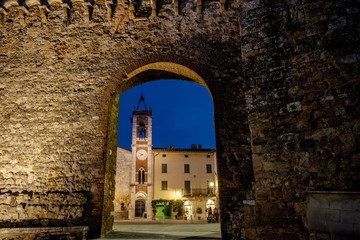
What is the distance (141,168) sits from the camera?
25609 mm

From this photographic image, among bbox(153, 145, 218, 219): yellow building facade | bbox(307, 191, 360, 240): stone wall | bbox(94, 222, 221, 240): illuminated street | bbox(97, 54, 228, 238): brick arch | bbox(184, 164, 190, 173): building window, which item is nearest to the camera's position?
bbox(307, 191, 360, 240): stone wall

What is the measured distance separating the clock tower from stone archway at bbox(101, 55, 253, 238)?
17.4 metres

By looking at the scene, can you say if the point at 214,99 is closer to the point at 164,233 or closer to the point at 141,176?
the point at 164,233

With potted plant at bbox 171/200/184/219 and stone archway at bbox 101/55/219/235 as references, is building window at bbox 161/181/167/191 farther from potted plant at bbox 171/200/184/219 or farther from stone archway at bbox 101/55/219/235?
stone archway at bbox 101/55/219/235

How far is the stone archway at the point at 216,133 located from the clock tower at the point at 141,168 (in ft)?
57.2

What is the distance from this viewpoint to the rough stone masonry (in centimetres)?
296

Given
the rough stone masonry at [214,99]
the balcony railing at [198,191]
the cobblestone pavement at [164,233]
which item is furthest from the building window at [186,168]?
the rough stone masonry at [214,99]

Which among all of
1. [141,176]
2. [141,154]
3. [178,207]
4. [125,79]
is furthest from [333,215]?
[141,154]

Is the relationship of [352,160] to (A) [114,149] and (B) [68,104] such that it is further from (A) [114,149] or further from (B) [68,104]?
(B) [68,104]

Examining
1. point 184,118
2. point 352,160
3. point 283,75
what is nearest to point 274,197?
point 352,160

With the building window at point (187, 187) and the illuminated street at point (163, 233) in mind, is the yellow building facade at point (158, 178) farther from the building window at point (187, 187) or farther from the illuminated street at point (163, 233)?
the illuminated street at point (163, 233)

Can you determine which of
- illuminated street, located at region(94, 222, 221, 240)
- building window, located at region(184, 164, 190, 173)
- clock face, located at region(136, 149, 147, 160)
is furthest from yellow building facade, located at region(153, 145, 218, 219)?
illuminated street, located at region(94, 222, 221, 240)

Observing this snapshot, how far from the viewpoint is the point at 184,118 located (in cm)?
15062

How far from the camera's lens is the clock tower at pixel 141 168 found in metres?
24.5
